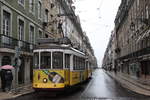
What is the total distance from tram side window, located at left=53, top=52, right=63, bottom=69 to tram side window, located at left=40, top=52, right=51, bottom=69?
0.28m

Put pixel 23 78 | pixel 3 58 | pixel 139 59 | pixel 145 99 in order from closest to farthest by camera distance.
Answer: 1. pixel 145 99
2. pixel 3 58
3. pixel 23 78
4. pixel 139 59

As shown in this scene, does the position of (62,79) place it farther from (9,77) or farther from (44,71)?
(9,77)

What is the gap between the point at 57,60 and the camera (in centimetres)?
1518

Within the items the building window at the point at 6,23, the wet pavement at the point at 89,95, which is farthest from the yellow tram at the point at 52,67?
the building window at the point at 6,23

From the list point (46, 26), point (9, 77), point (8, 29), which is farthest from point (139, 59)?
point (9, 77)

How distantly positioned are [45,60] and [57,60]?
2.25 feet

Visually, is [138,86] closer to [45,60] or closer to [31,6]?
[45,60]

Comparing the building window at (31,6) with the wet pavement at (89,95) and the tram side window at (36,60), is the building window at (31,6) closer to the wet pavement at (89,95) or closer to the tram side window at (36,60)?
the wet pavement at (89,95)

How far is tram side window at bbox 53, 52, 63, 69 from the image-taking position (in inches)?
591

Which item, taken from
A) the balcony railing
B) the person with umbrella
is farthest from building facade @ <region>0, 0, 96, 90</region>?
the person with umbrella

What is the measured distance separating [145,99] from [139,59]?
2072 centimetres

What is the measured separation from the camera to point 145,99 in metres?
14.4

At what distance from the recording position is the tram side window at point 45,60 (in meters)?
15.0

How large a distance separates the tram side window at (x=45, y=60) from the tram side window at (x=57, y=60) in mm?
285
